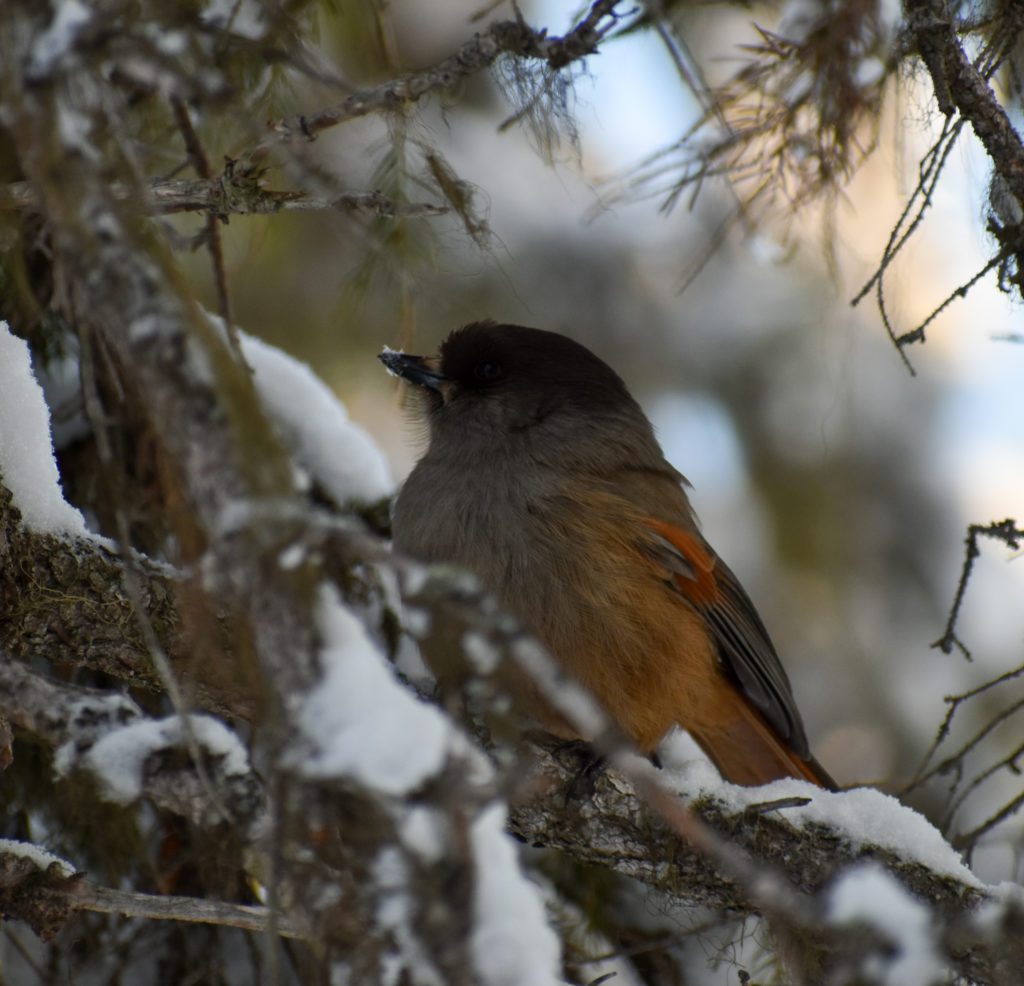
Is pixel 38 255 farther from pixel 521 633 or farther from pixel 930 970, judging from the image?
pixel 930 970

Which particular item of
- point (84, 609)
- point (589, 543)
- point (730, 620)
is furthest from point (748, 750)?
point (84, 609)

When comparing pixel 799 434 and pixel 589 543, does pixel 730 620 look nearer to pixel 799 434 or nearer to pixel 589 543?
pixel 589 543

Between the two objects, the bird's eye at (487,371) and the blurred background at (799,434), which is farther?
the blurred background at (799,434)

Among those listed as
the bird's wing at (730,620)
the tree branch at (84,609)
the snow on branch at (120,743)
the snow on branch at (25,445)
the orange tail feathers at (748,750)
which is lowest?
the snow on branch at (120,743)

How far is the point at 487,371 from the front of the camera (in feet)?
12.9

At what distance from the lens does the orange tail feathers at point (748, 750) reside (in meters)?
3.83

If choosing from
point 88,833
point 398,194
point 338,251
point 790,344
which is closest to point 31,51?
point 398,194

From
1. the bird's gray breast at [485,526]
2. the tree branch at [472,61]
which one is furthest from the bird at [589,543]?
the tree branch at [472,61]

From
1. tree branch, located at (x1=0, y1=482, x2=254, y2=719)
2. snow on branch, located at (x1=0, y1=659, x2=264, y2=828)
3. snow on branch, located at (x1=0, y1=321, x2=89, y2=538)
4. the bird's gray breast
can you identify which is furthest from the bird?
snow on branch, located at (x1=0, y1=659, x2=264, y2=828)

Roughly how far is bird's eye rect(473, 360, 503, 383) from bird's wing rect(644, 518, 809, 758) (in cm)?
79

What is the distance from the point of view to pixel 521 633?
4.37 ft

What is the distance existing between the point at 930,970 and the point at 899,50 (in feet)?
6.30

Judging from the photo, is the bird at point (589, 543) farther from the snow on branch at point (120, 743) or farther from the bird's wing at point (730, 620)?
the snow on branch at point (120, 743)

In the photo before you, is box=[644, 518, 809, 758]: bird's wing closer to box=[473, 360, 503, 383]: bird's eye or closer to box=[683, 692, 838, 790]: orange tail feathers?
box=[683, 692, 838, 790]: orange tail feathers
